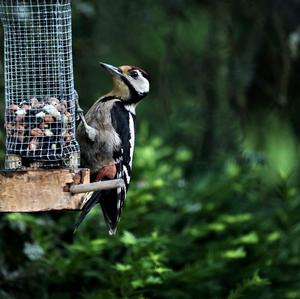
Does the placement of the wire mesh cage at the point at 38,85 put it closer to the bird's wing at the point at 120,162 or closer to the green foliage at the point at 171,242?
the bird's wing at the point at 120,162

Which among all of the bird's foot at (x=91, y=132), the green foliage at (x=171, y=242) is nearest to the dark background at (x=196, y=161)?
the green foliage at (x=171, y=242)

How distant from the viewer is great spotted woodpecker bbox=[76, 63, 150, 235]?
5.43m

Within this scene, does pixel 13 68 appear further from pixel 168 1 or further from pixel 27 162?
pixel 168 1

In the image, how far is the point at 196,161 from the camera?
7324 mm

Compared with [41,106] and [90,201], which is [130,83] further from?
[90,201]

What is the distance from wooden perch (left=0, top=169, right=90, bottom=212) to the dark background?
1.25m

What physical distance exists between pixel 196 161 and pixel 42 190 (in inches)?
112

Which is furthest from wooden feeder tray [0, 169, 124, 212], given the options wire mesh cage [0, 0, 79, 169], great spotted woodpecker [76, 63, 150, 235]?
great spotted woodpecker [76, 63, 150, 235]

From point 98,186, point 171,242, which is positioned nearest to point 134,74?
point 171,242

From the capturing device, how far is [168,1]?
22.8 ft

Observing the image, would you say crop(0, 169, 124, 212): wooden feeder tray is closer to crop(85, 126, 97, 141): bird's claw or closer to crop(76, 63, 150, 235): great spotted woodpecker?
crop(76, 63, 150, 235): great spotted woodpecker

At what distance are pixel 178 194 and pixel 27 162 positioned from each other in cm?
224

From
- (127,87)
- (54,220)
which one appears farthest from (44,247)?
(127,87)

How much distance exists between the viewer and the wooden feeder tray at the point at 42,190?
4555 millimetres
